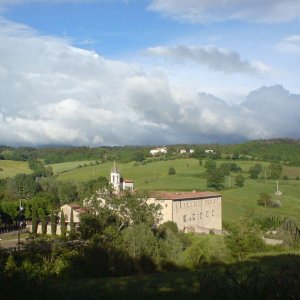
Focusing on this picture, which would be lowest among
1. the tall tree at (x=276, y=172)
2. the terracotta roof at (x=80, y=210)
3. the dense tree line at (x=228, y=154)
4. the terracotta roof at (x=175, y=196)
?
the terracotta roof at (x=80, y=210)

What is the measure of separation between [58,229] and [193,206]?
760 inches

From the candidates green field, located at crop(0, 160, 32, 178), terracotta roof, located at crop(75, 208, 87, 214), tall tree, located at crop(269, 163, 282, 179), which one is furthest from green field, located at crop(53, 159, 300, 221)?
terracotta roof, located at crop(75, 208, 87, 214)

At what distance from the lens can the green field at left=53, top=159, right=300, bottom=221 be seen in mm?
76688

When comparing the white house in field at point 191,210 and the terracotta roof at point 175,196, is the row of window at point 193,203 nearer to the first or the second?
the white house in field at point 191,210

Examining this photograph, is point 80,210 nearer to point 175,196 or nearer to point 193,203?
point 175,196

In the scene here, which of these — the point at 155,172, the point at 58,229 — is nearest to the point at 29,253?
the point at 58,229

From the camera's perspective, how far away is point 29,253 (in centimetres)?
2695

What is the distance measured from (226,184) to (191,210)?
33131mm

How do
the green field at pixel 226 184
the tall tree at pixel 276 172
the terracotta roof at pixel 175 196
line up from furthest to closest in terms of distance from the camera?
the tall tree at pixel 276 172 < the green field at pixel 226 184 < the terracotta roof at pixel 175 196

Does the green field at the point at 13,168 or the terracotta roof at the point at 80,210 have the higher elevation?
the green field at the point at 13,168

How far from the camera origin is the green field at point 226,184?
3019 inches

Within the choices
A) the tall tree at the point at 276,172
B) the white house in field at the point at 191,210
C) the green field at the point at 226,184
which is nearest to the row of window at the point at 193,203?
the white house in field at the point at 191,210

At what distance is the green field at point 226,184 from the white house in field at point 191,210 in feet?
13.3

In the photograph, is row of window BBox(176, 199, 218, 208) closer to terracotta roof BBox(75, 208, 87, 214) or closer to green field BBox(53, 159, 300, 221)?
green field BBox(53, 159, 300, 221)
